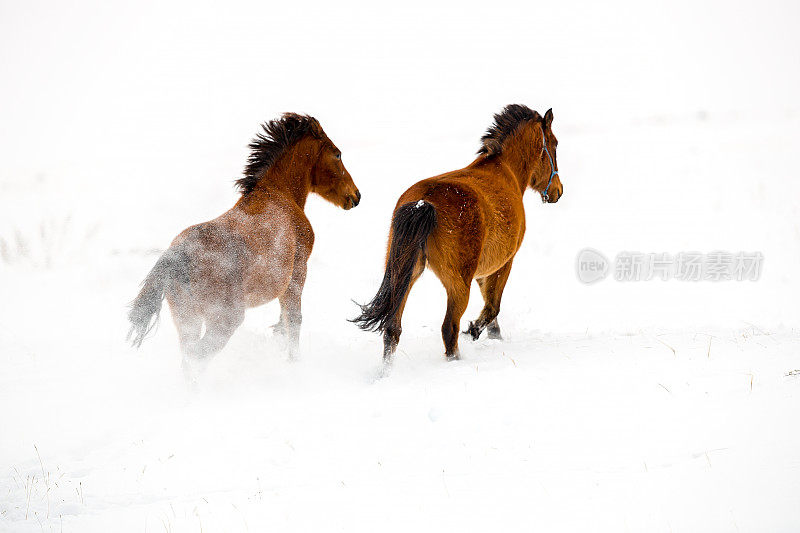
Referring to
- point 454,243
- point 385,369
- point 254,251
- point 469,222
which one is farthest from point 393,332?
point 254,251

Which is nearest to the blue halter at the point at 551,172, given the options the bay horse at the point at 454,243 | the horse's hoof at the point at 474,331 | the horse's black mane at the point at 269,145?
the bay horse at the point at 454,243

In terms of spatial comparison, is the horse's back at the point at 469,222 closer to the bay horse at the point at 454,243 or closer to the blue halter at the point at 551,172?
the bay horse at the point at 454,243

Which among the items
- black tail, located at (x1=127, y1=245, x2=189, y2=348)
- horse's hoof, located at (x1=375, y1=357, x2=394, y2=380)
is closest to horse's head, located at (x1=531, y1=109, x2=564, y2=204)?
horse's hoof, located at (x1=375, y1=357, x2=394, y2=380)

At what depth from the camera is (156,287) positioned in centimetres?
421

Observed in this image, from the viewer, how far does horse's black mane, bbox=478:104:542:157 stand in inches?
245

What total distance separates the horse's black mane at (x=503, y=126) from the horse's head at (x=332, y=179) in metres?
1.66

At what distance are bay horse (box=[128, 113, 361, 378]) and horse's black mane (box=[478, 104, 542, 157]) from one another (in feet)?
5.47

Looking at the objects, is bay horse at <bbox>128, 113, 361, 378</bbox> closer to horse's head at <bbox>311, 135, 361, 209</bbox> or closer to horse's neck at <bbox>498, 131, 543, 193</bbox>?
horse's head at <bbox>311, 135, 361, 209</bbox>

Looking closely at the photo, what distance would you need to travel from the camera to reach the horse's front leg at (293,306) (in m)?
5.36

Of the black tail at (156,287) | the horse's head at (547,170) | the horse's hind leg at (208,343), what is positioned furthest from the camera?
the horse's head at (547,170)

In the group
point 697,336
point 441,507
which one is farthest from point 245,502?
point 697,336

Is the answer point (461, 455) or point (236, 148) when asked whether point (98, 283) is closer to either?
point (461, 455)

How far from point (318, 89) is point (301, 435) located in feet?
99.0

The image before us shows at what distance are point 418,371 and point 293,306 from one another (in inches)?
59.9
